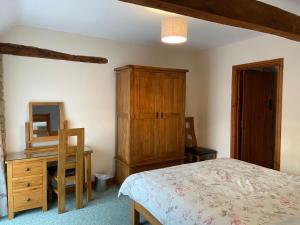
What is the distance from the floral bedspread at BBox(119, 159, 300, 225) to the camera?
1.62m

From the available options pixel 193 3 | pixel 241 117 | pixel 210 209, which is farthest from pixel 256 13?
pixel 241 117

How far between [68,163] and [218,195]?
1.80 meters

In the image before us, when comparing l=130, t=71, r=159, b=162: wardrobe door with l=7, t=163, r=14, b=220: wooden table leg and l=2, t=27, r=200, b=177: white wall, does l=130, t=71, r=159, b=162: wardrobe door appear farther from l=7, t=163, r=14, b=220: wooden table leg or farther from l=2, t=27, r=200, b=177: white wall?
l=7, t=163, r=14, b=220: wooden table leg

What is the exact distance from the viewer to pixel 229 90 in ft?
12.8

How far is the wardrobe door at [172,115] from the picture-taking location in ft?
12.0

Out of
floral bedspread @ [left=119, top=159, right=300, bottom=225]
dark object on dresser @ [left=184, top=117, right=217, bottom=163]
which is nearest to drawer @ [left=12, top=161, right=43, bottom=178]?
floral bedspread @ [left=119, top=159, right=300, bottom=225]

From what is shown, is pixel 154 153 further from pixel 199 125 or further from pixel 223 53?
pixel 223 53

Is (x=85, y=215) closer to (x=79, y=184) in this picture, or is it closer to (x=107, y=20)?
(x=79, y=184)

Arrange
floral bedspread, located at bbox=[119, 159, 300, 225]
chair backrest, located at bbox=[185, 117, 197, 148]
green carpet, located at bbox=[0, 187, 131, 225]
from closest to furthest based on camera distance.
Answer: floral bedspread, located at bbox=[119, 159, 300, 225] → green carpet, located at bbox=[0, 187, 131, 225] → chair backrest, located at bbox=[185, 117, 197, 148]

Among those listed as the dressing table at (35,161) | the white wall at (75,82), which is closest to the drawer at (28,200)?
the dressing table at (35,161)

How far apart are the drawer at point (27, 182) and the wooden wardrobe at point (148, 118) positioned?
46.6 inches

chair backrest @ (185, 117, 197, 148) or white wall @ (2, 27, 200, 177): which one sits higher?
white wall @ (2, 27, 200, 177)

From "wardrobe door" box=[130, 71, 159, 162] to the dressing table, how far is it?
71cm

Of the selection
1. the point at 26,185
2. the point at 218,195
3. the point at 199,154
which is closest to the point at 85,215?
the point at 26,185
